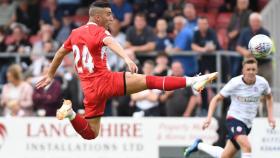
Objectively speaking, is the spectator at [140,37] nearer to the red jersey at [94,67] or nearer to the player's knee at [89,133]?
the player's knee at [89,133]

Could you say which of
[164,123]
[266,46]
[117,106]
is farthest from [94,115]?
[117,106]

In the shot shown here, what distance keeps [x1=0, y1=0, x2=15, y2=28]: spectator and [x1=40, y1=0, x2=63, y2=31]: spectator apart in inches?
39.8

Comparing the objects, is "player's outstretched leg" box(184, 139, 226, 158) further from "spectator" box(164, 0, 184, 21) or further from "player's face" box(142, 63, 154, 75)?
"spectator" box(164, 0, 184, 21)

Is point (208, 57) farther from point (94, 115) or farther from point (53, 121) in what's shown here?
point (94, 115)

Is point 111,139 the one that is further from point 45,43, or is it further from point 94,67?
point 94,67

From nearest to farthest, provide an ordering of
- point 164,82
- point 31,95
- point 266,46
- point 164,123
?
point 164,82
point 266,46
point 164,123
point 31,95

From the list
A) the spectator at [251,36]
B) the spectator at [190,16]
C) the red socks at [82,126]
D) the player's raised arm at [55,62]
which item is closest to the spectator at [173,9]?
the spectator at [190,16]

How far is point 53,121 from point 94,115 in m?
4.59

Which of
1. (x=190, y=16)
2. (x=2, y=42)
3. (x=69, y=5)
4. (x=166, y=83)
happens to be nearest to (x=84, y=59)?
(x=166, y=83)

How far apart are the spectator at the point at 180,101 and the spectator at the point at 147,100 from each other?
197mm

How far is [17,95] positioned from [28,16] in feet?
10.8

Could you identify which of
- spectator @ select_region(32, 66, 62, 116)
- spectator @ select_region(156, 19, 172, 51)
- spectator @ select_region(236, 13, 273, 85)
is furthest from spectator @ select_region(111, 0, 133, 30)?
spectator @ select_region(236, 13, 273, 85)

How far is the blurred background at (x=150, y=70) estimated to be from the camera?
57.5 ft

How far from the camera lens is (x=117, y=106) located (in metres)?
18.9
